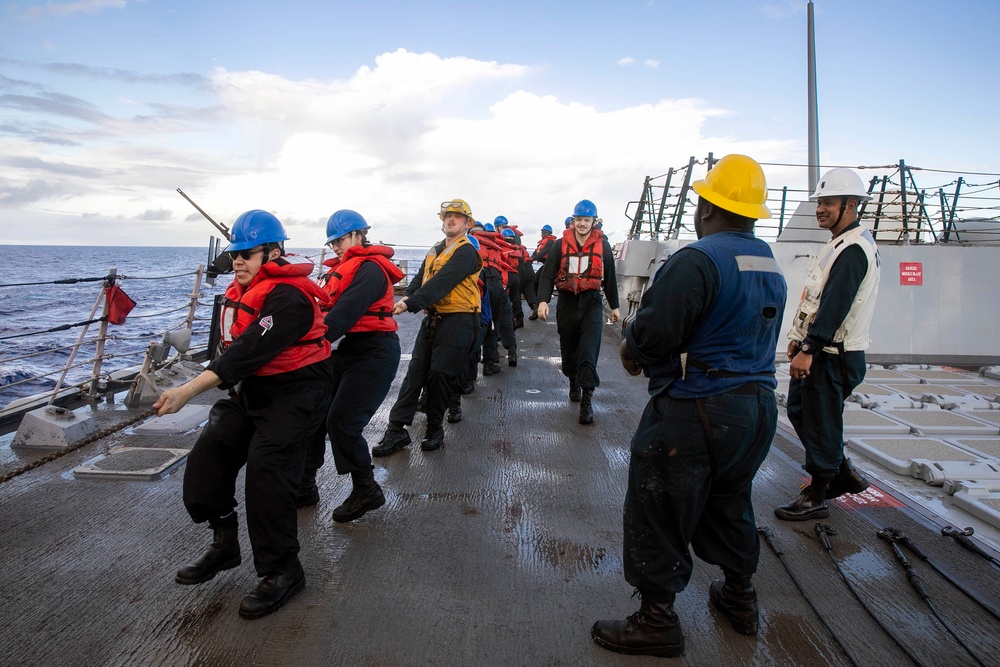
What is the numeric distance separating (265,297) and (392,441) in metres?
2.43

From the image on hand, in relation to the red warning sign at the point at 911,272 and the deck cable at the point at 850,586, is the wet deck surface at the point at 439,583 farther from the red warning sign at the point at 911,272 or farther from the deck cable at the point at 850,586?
the red warning sign at the point at 911,272

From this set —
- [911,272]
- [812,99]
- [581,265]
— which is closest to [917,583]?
[581,265]

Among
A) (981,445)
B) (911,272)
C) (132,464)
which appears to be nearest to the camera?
(132,464)

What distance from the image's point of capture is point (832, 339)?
11.7 feet

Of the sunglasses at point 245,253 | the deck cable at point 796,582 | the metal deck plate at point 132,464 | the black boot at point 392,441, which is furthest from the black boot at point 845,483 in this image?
the metal deck plate at point 132,464

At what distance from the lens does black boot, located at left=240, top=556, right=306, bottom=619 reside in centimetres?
265

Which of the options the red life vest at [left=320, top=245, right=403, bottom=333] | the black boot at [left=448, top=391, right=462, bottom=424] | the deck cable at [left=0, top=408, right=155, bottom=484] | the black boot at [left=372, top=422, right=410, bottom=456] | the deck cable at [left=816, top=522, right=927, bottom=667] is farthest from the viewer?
the black boot at [left=448, top=391, right=462, bottom=424]

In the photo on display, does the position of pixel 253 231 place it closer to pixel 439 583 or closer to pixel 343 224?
pixel 343 224

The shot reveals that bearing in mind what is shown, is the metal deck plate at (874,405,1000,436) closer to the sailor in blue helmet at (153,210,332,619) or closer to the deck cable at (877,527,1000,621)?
the deck cable at (877,527,1000,621)

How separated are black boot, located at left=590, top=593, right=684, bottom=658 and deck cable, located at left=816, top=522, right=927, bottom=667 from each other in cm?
91

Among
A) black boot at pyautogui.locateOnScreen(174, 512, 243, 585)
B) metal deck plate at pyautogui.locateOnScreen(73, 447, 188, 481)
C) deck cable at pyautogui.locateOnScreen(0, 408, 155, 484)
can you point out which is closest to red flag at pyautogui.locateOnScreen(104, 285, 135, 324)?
deck cable at pyautogui.locateOnScreen(0, 408, 155, 484)

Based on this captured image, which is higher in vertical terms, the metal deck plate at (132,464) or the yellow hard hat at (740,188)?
the yellow hard hat at (740,188)

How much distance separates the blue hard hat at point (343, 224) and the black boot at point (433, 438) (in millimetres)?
1911

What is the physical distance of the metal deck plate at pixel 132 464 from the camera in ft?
13.8
